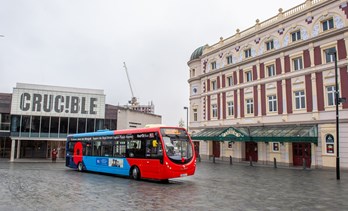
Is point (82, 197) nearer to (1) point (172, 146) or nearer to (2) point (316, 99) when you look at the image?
(1) point (172, 146)

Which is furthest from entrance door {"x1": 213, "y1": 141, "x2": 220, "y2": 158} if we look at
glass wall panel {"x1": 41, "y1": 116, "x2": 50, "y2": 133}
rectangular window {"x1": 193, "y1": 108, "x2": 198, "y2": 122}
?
glass wall panel {"x1": 41, "y1": 116, "x2": 50, "y2": 133}

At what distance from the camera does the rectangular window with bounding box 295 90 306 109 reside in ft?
98.9

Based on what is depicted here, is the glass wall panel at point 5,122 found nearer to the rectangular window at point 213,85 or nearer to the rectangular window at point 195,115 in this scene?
the rectangular window at point 195,115

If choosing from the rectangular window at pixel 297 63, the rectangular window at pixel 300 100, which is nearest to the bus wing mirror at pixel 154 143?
the rectangular window at pixel 300 100

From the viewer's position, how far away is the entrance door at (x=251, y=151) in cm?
3562

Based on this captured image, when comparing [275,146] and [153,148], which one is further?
[275,146]

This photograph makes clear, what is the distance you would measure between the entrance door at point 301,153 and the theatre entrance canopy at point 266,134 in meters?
2.05

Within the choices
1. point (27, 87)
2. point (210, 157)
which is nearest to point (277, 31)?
point (210, 157)

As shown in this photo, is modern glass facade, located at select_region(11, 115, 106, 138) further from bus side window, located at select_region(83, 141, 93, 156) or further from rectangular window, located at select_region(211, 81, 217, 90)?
bus side window, located at select_region(83, 141, 93, 156)

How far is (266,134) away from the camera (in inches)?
1231

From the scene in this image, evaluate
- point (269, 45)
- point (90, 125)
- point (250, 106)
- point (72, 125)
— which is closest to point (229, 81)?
point (250, 106)

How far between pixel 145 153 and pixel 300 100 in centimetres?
1952

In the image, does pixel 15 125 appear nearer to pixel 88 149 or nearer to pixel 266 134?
pixel 88 149

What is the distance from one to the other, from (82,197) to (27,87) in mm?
33778
